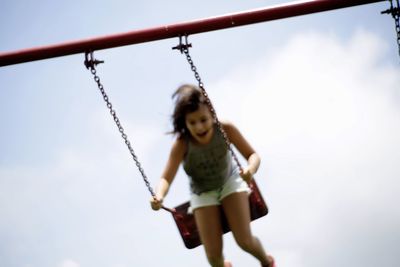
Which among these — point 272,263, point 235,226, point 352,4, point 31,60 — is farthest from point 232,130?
point 31,60

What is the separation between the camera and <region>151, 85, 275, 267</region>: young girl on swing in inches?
124

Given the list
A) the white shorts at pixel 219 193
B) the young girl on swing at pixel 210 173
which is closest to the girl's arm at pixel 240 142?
the young girl on swing at pixel 210 173

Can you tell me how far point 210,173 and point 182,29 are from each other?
121 centimetres

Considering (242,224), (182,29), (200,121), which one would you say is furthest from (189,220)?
(182,29)

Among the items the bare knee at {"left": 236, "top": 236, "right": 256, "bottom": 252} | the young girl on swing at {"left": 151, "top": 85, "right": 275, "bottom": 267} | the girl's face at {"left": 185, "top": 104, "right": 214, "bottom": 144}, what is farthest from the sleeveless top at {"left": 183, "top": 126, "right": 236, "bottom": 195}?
the bare knee at {"left": 236, "top": 236, "right": 256, "bottom": 252}

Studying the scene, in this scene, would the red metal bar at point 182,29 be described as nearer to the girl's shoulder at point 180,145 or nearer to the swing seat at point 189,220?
the girl's shoulder at point 180,145

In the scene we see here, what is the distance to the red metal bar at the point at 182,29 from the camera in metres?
3.38

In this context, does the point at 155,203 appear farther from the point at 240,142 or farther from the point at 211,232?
the point at 240,142

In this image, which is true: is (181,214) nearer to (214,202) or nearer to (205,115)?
(214,202)

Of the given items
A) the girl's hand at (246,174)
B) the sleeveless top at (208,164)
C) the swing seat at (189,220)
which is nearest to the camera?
the girl's hand at (246,174)

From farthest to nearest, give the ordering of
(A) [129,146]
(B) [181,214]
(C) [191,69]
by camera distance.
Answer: (B) [181,214], (A) [129,146], (C) [191,69]

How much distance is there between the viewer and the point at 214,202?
323 cm

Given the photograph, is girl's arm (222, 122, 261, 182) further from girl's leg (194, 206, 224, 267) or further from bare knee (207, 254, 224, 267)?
bare knee (207, 254, 224, 267)

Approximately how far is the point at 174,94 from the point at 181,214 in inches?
45.5
